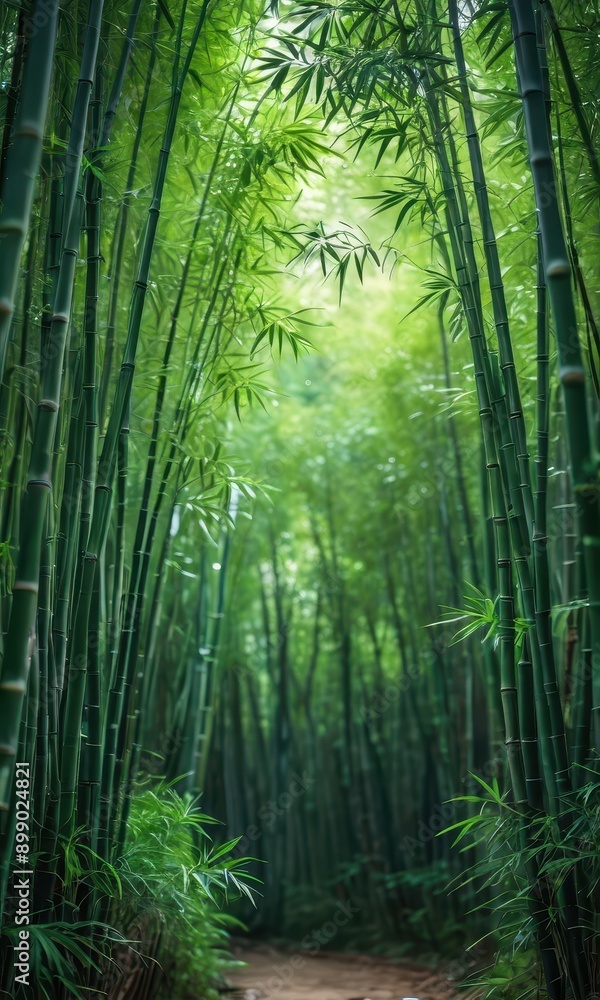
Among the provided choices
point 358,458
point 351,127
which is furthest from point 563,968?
point 358,458

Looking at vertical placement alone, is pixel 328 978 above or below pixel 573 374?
below

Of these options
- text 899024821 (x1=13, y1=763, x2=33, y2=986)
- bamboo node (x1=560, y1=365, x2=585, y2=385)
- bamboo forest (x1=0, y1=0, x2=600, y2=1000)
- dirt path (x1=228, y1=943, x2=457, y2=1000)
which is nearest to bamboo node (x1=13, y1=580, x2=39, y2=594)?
bamboo forest (x1=0, y1=0, x2=600, y2=1000)

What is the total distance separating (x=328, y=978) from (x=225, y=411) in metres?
2.84

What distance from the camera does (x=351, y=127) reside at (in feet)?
7.62

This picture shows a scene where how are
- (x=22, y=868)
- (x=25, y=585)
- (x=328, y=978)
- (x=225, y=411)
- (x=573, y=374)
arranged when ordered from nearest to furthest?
1. (x=25, y=585)
2. (x=573, y=374)
3. (x=22, y=868)
4. (x=225, y=411)
5. (x=328, y=978)

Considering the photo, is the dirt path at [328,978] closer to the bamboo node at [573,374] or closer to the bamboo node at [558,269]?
the bamboo node at [573,374]

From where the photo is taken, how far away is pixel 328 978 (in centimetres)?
396

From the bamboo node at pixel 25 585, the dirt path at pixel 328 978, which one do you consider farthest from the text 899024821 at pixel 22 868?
the dirt path at pixel 328 978

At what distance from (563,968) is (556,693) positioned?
0.61m

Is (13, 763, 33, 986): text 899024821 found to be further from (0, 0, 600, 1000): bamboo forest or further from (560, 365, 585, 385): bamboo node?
(560, 365, 585, 385): bamboo node

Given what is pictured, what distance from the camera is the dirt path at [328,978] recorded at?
133 inches

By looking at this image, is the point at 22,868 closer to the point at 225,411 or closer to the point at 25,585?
the point at 25,585

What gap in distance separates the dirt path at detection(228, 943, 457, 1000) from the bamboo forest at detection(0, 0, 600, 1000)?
1.3 inches

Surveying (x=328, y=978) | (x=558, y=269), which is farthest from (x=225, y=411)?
(x=328, y=978)
